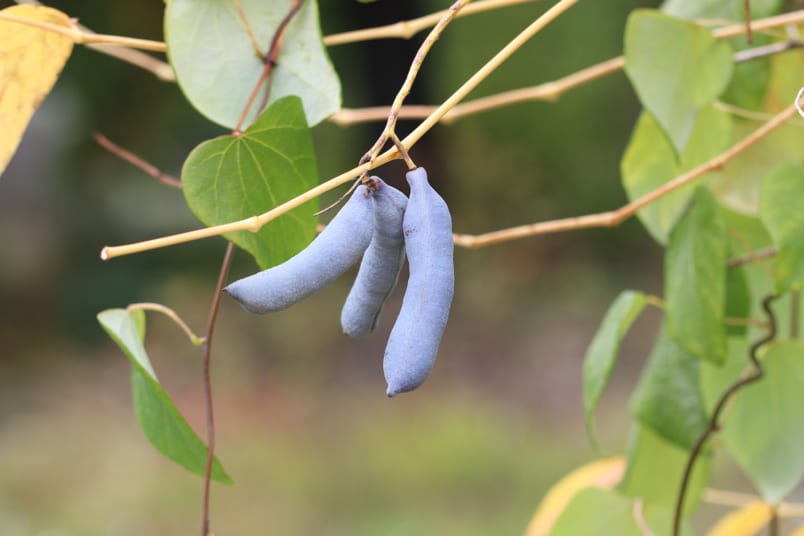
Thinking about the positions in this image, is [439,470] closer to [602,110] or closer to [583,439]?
[583,439]

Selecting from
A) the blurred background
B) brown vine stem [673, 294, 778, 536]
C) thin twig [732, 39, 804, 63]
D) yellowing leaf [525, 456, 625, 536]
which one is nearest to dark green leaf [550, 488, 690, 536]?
brown vine stem [673, 294, 778, 536]

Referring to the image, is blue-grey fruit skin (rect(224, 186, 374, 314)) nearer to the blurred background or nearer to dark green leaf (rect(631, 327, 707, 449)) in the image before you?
dark green leaf (rect(631, 327, 707, 449))

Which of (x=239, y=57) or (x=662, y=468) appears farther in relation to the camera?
(x=662, y=468)

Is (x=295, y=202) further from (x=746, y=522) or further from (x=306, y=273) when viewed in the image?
(x=746, y=522)

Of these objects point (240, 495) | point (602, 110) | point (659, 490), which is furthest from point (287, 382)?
point (659, 490)

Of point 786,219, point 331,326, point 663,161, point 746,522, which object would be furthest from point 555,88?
point 331,326
